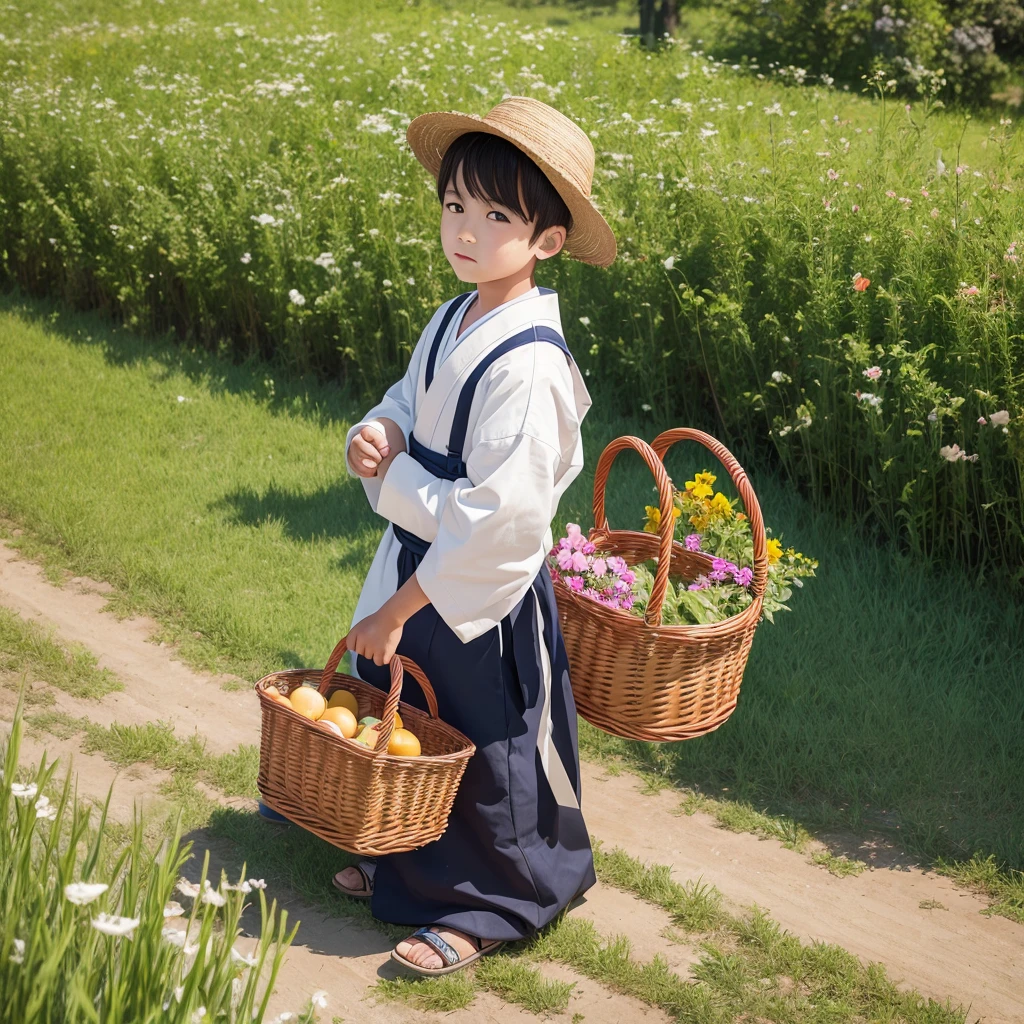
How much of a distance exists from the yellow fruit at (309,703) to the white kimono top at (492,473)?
35 centimetres

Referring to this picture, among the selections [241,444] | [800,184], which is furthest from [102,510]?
[800,184]

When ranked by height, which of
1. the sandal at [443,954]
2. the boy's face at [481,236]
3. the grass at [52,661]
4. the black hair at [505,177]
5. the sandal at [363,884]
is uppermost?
the black hair at [505,177]

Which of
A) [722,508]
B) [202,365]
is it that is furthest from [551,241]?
[202,365]

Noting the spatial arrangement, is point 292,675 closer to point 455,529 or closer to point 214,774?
point 455,529

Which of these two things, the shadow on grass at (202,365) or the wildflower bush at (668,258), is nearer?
the wildflower bush at (668,258)

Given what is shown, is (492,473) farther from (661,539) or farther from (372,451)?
(661,539)

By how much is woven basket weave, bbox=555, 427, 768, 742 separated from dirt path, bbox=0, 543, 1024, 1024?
559 millimetres

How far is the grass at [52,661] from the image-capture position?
3.81 metres

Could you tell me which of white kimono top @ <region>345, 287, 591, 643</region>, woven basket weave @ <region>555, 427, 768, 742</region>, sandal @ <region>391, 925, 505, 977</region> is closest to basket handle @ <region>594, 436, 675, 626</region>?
woven basket weave @ <region>555, 427, 768, 742</region>

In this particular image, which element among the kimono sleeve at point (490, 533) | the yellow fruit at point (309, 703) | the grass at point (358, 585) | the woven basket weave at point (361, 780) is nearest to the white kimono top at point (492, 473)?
the kimono sleeve at point (490, 533)

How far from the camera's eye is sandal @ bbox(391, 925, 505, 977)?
8.50 ft

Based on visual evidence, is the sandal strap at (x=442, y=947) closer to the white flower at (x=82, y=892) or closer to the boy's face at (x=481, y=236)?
the white flower at (x=82, y=892)

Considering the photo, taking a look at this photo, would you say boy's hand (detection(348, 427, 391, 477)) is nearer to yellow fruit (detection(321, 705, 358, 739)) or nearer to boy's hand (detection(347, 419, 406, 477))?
boy's hand (detection(347, 419, 406, 477))

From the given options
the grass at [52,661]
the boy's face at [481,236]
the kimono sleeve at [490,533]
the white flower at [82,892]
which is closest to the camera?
the white flower at [82,892]
